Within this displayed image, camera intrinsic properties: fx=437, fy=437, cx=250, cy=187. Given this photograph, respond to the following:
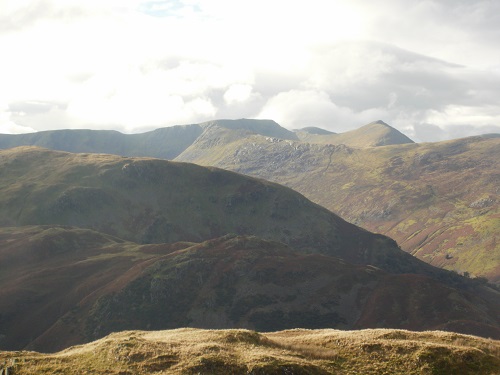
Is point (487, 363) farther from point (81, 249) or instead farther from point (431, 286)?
point (81, 249)

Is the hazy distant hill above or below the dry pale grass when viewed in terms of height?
below

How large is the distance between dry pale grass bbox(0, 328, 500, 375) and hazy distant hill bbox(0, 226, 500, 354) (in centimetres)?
8674

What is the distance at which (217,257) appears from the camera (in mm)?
162000

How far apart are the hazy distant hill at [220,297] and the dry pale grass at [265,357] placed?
86.7m

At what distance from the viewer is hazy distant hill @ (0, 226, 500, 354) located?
130 m

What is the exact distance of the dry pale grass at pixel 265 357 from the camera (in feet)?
121

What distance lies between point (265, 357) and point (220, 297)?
353 feet

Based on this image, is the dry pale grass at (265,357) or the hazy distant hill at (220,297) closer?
the dry pale grass at (265,357)

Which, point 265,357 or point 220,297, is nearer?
point 265,357

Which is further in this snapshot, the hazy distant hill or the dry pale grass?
the hazy distant hill

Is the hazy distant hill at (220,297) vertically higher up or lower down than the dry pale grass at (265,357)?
Result: lower down

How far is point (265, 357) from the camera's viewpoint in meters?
37.8

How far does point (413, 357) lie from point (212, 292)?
363 feet

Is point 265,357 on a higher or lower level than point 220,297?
higher
